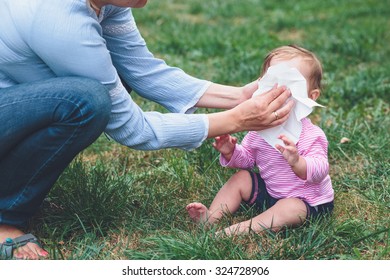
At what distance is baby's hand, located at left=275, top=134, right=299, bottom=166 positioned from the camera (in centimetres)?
257

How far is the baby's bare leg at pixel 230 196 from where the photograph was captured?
9.27 feet

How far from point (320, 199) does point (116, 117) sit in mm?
910

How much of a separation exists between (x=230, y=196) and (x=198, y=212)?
188 millimetres

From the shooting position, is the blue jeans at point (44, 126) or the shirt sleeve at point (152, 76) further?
the shirt sleeve at point (152, 76)

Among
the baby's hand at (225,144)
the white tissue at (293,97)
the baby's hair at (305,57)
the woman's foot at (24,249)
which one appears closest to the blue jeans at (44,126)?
the woman's foot at (24,249)

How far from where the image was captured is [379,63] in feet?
17.5

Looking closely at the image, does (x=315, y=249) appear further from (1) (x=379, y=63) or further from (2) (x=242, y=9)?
(2) (x=242, y=9)

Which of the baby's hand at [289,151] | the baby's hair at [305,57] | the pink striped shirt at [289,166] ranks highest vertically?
the baby's hair at [305,57]

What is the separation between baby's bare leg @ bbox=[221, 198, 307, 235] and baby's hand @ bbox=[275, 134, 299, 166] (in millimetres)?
212

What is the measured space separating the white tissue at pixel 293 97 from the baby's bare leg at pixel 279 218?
253 mm

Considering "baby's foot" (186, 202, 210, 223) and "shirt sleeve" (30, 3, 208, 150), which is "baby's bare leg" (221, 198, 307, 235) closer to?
"baby's foot" (186, 202, 210, 223)

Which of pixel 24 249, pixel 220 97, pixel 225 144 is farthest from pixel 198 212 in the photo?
pixel 24 249

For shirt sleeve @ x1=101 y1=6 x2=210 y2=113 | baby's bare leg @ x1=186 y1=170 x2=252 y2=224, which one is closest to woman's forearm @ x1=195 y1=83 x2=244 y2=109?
shirt sleeve @ x1=101 y1=6 x2=210 y2=113

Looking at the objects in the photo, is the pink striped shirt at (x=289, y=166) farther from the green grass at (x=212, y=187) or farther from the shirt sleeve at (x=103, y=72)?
the shirt sleeve at (x=103, y=72)
